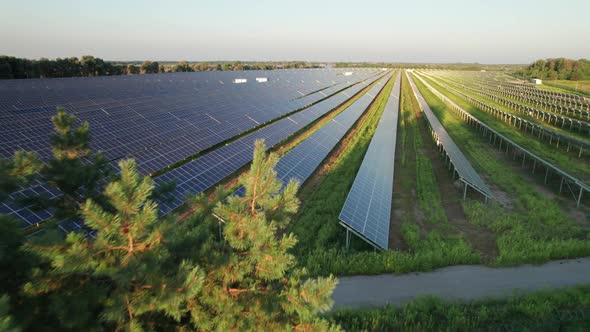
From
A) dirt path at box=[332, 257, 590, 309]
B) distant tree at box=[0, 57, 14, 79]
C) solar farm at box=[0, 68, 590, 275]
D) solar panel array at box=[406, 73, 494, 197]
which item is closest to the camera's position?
dirt path at box=[332, 257, 590, 309]

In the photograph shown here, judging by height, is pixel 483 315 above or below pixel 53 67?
below

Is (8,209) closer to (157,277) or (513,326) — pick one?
(157,277)

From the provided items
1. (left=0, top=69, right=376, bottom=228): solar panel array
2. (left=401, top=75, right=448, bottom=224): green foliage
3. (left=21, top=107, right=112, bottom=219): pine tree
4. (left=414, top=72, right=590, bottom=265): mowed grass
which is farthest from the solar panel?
(left=414, top=72, right=590, bottom=265): mowed grass

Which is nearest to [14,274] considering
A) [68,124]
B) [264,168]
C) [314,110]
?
[264,168]

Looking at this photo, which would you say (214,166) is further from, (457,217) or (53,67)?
(53,67)

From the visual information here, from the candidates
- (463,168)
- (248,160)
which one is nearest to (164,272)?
(248,160)

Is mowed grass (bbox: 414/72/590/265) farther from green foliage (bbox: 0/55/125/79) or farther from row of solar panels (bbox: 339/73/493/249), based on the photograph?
green foliage (bbox: 0/55/125/79)
